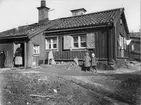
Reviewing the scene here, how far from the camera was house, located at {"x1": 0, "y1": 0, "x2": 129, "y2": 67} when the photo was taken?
555 inches

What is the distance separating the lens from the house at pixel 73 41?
46.3 ft

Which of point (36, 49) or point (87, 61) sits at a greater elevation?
point (36, 49)

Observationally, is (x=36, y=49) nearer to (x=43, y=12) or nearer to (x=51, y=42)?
(x=51, y=42)

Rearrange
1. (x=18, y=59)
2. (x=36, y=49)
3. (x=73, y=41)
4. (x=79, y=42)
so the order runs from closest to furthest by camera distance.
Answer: (x=79, y=42)
(x=18, y=59)
(x=73, y=41)
(x=36, y=49)

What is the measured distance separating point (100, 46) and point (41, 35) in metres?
6.02

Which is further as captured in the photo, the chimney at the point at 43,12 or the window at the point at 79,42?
the chimney at the point at 43,12

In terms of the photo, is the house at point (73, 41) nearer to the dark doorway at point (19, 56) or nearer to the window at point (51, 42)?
the window at point (51, 42)

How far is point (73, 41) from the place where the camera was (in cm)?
1583

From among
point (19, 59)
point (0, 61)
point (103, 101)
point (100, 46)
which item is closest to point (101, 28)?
point (100, 46)

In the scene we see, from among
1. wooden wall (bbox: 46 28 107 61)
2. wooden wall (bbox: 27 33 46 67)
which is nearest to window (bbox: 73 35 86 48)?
wooden wall (bbox: 46 28 107 61)

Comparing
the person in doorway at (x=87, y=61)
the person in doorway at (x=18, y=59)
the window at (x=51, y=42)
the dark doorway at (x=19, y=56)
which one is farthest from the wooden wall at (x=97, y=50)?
the person in doorway at (x=18, y=59)

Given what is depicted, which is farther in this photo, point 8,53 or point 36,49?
point 8,53

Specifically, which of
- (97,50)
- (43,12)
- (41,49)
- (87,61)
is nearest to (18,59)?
(41,49)

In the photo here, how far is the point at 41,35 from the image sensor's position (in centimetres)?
1681
